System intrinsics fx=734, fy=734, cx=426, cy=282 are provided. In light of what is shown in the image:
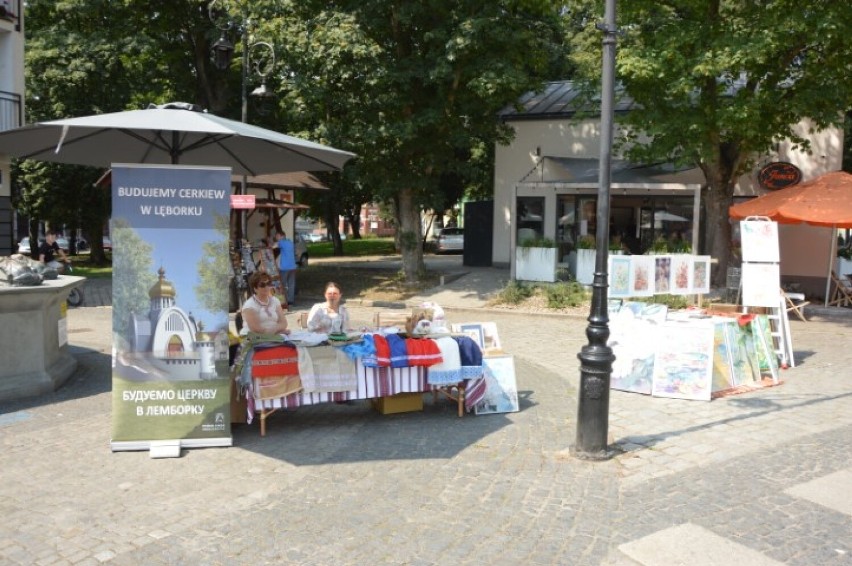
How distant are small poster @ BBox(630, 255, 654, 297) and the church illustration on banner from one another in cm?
624

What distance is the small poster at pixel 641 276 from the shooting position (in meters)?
10.5

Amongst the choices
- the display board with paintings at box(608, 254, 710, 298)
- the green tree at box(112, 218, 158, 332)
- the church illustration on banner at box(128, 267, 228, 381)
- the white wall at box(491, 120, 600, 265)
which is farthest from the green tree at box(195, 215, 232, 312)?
the white wall at box(491, 120, 600, 265)

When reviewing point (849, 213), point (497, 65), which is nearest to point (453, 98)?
point (497, 65)

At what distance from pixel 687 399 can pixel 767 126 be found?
10498 mm

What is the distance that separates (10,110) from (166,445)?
660 inches

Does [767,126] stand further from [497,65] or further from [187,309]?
[187,309]

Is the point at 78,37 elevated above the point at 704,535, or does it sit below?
above

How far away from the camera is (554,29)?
810 inches

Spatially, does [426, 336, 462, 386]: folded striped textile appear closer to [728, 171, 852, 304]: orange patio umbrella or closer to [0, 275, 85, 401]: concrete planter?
[0, 275, 85, 401]: concrete planter

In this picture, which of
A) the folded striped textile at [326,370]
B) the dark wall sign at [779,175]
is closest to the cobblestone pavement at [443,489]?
the folded striped textile at [326,370]

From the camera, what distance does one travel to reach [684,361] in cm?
889

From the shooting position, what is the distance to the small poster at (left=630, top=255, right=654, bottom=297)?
10.5m

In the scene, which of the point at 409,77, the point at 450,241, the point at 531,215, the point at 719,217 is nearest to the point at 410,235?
the point at 409,77

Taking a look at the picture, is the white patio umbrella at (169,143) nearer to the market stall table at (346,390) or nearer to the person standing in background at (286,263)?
the market stall table at (346,390)
